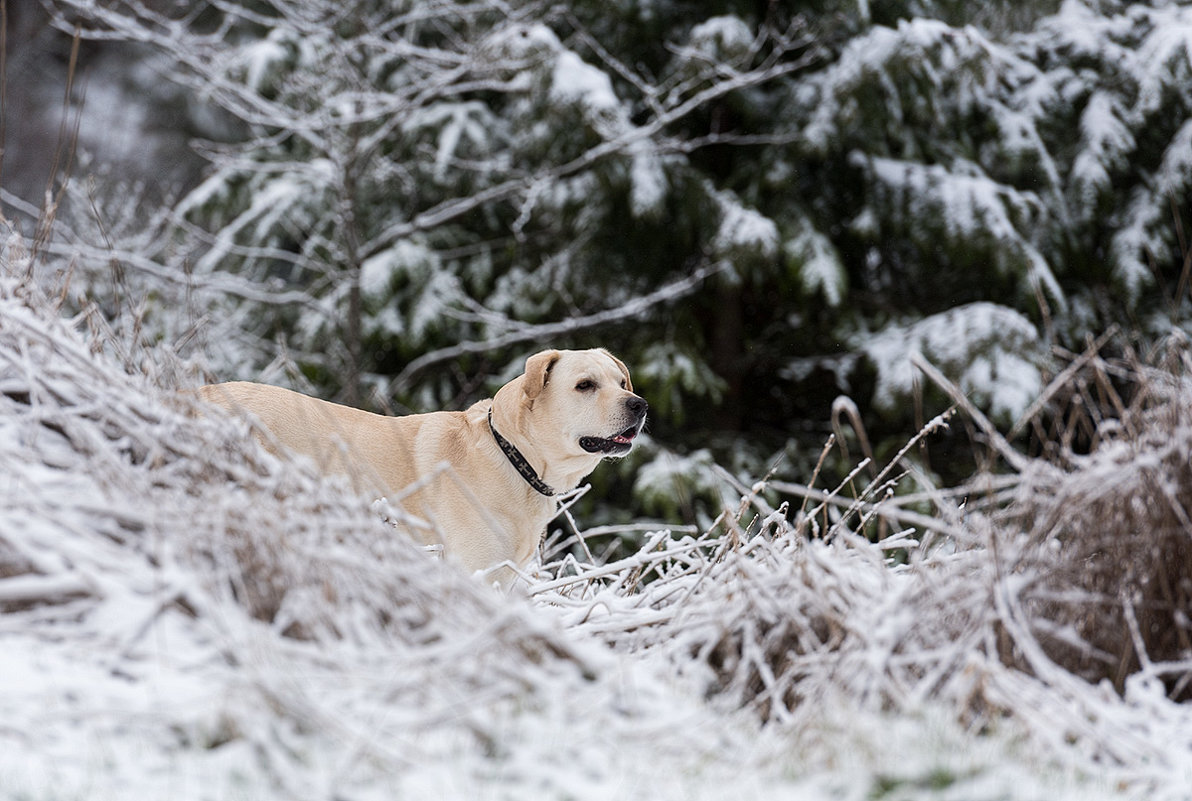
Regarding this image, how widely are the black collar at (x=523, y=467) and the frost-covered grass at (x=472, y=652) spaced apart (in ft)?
5.33

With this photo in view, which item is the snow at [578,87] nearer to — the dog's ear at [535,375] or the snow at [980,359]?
the snow at [980,359]

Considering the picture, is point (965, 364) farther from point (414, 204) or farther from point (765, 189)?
point (414, 204)

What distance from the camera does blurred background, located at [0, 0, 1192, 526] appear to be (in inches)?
283

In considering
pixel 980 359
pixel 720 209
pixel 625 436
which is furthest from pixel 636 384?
pixel 625 436

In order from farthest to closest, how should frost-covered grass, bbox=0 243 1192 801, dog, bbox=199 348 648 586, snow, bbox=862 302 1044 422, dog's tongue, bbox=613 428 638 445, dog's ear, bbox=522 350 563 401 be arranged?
snow, bbox=862 302 1044 422
dog's tongue, bbox=613 428 638 445
dog's ear, bbox=522 350 563 401
dog, bbox=199 348 648 586
frost-covered grass, bbox=0 243 1192 801

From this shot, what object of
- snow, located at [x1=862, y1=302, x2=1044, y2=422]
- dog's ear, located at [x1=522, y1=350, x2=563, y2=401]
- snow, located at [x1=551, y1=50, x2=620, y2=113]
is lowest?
snow, located at [x1=862, y1=302, x2=1044, y2=422]

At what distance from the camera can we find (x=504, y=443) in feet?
12.7

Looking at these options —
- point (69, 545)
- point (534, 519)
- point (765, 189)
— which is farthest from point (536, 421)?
point (765, 189)

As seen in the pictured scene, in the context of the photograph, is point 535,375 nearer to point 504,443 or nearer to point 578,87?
point 504,443

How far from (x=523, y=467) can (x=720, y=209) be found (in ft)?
14.2

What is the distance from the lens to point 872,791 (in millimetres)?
1444

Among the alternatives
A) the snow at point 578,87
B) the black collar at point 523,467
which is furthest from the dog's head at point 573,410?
the snow at point 578,87

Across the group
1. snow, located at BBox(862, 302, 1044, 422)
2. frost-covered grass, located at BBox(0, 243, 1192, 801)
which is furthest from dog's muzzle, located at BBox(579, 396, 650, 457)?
snow, located at BBox(862, 302, 1044, 422)

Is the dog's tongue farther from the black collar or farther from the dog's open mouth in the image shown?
the black collar
